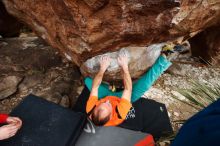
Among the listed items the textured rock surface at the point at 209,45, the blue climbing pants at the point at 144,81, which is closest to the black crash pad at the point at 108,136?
the blue climbing pants at the point at 144,81

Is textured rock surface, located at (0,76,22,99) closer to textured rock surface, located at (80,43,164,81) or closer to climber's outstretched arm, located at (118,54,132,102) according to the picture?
textured rock surface, located at (80,43,164,81)

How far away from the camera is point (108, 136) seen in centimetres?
324

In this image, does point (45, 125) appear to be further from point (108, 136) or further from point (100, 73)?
point (100, 73)

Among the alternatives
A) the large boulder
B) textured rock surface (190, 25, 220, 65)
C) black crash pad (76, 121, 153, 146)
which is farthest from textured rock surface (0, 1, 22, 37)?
textured rock surface (190, 25, 220, 65)

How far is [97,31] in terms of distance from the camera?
306 cm

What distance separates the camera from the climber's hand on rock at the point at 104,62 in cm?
344

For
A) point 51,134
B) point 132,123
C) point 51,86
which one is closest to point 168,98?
point 132,123

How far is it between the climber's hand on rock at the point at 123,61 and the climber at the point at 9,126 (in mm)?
1292

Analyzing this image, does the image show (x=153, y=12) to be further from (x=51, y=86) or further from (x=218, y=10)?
(x=51, y=86)

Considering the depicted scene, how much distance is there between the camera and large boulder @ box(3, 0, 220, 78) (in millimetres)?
2836

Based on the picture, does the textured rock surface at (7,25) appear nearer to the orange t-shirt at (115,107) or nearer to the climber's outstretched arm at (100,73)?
the climber's outstretched arm at (100,73)

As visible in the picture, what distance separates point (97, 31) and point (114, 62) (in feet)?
1.80

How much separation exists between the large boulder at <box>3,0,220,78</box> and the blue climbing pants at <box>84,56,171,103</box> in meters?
0.15

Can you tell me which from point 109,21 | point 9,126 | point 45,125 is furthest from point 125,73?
point 9,126
